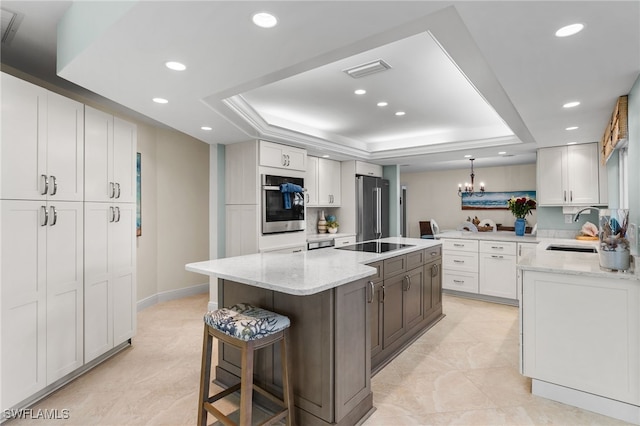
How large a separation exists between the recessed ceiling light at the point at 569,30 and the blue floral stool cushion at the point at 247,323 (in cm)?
208

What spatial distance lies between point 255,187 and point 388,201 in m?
3.12

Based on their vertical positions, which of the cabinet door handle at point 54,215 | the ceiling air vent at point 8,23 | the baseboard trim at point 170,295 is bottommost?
the baseboard trim at point 170,295

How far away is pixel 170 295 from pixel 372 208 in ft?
11.7

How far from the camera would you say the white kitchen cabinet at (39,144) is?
6.68ft

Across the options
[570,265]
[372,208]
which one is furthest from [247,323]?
[372,208]

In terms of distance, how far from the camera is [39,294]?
2229 millimetres

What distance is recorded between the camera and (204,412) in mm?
1908

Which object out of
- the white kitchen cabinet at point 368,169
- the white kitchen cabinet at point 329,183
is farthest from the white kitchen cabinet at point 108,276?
the white kitchen cabinet at point 368,169

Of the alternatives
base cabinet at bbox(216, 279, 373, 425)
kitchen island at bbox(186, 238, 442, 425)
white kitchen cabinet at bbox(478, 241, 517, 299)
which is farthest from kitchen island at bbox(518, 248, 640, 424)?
white kitchen cabinet at bbox(478, 241, 517, 299)

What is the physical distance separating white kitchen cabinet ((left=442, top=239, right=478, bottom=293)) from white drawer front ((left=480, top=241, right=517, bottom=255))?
0.36ft

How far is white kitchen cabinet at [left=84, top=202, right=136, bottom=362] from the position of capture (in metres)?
2.64

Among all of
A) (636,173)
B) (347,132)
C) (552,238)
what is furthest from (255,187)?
(552,238)

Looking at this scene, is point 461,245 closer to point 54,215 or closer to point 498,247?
point 498,247

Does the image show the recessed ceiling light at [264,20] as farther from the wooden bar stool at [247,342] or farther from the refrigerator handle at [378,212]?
the refrigerator handle at [378,212]
